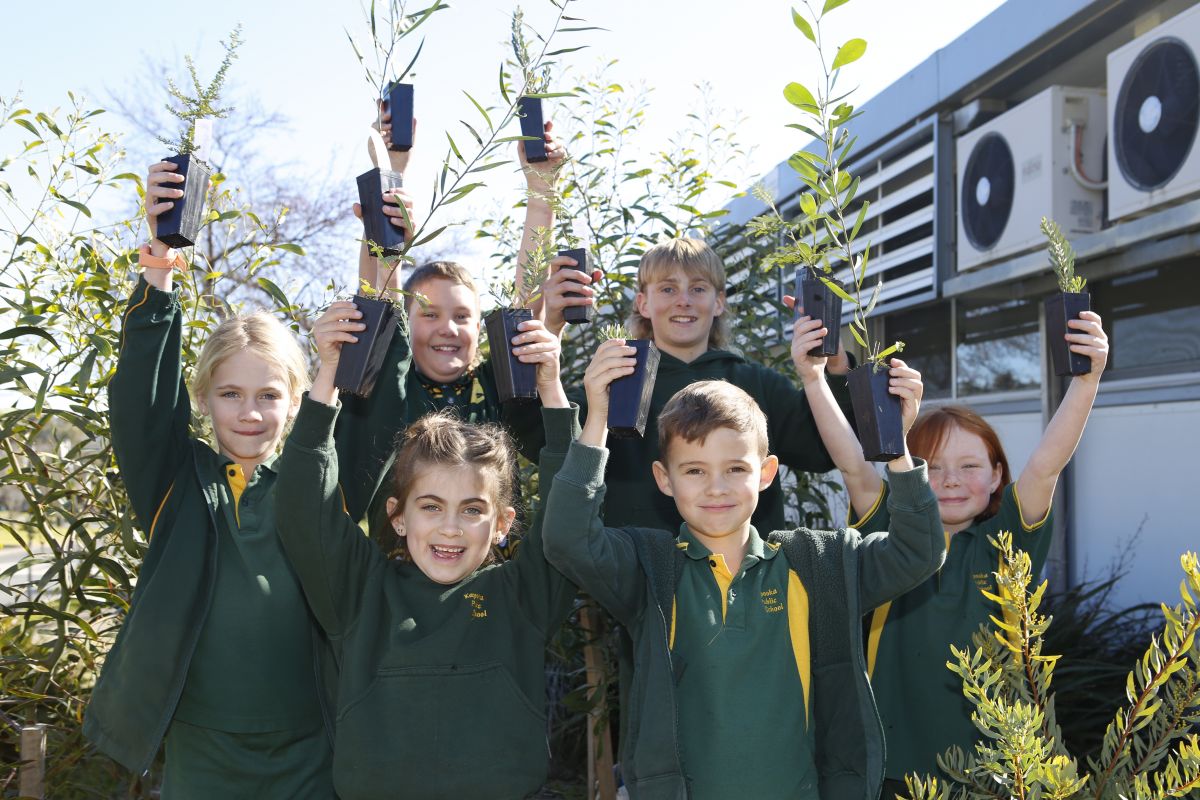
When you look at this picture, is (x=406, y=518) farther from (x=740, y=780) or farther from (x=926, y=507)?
(x=926, y=507)

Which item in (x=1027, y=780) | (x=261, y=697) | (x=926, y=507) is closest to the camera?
(x=1027, y=780)

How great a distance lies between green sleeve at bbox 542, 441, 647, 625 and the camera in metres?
1.79

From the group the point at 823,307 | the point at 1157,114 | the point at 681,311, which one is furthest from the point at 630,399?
the point at 1157,114

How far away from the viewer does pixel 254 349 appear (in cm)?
224

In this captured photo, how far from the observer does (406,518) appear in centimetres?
209

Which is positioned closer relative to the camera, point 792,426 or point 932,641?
point 932,641

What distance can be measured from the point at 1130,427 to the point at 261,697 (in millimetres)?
4528

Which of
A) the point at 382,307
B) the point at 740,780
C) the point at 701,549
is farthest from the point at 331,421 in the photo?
the point at 740,780

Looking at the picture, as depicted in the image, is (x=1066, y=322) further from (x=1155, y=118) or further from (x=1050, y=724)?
(x=1155, y=118)

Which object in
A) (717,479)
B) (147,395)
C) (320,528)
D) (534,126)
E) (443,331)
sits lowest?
(320,528)

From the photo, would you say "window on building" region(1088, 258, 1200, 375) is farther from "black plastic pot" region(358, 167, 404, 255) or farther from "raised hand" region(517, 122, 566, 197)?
"black plastic pot" region(358, 167, 404, 255)

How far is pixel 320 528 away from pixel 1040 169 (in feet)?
14.4

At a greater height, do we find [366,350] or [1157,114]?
[1157,114]

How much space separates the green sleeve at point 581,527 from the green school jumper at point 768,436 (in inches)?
24.7
